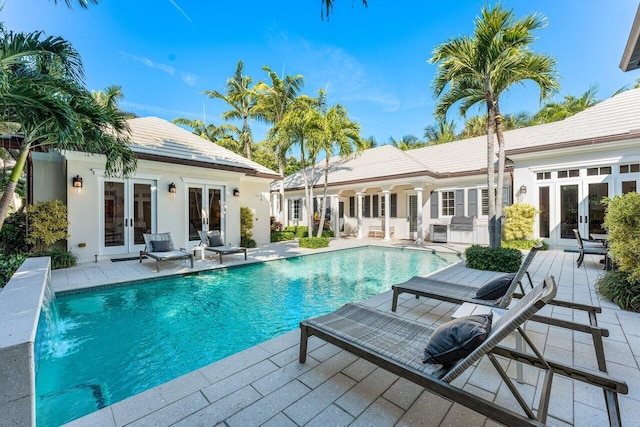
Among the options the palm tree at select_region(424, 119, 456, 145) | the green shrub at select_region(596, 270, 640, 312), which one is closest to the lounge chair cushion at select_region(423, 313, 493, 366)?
the green shrub at select_region(596, 270, 640, 312)

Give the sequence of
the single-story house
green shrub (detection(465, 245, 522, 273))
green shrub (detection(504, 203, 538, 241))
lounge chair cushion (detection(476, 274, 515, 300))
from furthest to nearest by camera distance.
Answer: green shrub (detection(504, 203, 538, 241)) < the single-story house < green shrub (detection(465, 245, 522, 273)) < lounge chair cushion (detection(476, 274, 515, 300))

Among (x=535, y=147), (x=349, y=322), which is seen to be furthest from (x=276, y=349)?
(x=535, y=147)

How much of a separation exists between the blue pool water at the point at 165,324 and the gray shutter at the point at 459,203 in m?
6.76

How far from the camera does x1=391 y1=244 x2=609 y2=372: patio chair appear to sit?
260cm

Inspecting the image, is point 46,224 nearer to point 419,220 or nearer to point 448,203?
point 419,220

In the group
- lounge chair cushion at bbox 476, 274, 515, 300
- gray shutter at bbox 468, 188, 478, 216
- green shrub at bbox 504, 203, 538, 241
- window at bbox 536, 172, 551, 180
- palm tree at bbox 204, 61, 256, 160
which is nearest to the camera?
lounge chair cushion at bbox 476, 274, 515, 300

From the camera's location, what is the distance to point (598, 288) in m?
5.12

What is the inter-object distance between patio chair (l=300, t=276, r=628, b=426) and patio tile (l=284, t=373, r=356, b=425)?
36 centimetres

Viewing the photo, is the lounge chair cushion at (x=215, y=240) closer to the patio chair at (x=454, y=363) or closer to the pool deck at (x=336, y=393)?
the pool deck at (x=336, y=393)

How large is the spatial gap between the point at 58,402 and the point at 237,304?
2.93m

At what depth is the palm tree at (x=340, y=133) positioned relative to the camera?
1169 centimetres

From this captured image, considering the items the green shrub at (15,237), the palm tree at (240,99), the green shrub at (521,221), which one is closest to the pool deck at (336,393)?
the green shrub at (521,221)

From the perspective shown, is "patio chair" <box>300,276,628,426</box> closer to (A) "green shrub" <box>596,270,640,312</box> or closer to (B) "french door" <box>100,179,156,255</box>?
(A) "green shrub" <box>596,270,640,312</box>

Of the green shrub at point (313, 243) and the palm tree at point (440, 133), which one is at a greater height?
the palm tree at point (440, 133)
